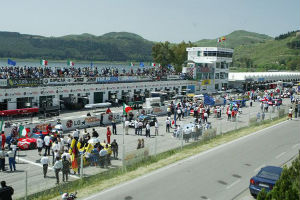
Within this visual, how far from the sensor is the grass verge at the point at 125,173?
38.6 feet

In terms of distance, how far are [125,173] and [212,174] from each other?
171 inches

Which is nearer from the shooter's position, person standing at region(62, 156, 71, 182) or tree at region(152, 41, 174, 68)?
person standing at region(62, 156, 71, 182)

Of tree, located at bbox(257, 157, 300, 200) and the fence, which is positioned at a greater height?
tree, located at bbox(257, 157, 300, 200)

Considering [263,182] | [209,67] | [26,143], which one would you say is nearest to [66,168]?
[26,143]

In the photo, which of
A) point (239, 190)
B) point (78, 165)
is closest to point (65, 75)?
point (78, 165)

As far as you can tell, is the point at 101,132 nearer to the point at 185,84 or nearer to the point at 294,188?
the point at 294,188

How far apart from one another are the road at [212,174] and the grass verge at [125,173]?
509mm

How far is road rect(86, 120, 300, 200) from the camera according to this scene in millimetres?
12078

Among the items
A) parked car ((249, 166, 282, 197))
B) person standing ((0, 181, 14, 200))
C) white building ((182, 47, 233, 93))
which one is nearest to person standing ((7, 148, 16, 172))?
person standing ((0, 181, 14, 200))

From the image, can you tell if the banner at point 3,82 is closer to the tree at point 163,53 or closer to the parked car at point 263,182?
the parked car at point 263,182

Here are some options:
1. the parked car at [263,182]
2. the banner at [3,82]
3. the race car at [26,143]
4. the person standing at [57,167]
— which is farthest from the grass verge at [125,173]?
the banner at [3,82]

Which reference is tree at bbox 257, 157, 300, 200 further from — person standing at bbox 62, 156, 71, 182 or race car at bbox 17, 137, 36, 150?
race car at bbox 17, 137, 36, 150

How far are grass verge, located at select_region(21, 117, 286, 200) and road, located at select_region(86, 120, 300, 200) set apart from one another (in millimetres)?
509

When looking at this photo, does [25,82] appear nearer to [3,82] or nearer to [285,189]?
[3,82]
